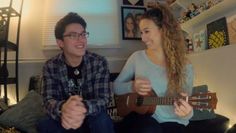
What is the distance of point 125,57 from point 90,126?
1560 millimetres

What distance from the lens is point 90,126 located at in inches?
56.3

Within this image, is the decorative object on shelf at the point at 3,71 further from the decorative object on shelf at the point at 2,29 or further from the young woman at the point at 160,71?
the young woman at the point at 160,71

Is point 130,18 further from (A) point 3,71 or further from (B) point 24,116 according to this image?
(B) point 24,116

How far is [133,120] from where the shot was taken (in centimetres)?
167

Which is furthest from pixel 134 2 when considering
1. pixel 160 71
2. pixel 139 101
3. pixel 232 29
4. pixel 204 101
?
pixel 204 101

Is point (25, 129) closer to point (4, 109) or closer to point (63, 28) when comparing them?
point (4, 109)

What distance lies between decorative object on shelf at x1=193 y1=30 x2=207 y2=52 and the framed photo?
701mm

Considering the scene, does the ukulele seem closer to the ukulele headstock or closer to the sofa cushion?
the ukulele headstock

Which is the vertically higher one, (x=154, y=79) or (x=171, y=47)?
(x=171, y=47)

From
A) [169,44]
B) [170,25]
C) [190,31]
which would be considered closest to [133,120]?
[169,44]

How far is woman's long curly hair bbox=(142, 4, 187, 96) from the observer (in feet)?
5.74

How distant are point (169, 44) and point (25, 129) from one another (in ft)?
3.32

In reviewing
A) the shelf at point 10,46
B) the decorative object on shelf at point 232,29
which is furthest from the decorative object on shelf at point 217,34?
the shelf at point 10,46

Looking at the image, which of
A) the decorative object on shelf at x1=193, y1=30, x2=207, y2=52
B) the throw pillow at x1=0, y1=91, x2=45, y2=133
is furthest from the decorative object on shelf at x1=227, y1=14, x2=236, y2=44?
the throw pillow at x1=0, y1=91, x2=45, y2=133
